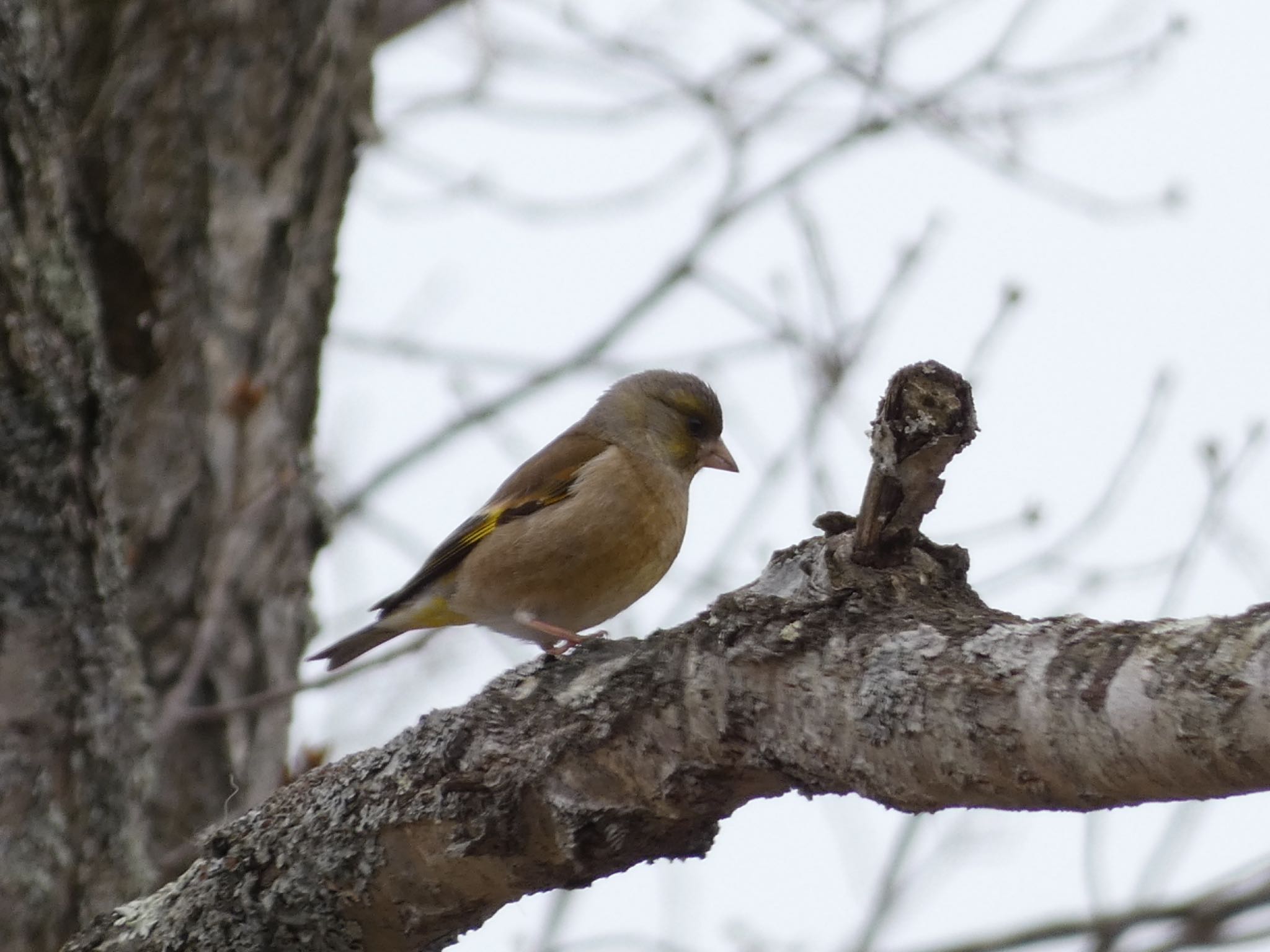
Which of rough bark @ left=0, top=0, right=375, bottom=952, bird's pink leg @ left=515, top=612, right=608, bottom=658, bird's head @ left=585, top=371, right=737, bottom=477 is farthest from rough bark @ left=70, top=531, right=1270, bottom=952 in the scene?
bird's head @ left=585, top=371, right=737, bottom=477

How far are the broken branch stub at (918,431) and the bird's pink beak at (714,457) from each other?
Result: 134 inches

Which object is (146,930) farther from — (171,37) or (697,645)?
(171,37)

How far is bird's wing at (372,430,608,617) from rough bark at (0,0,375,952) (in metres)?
0.46

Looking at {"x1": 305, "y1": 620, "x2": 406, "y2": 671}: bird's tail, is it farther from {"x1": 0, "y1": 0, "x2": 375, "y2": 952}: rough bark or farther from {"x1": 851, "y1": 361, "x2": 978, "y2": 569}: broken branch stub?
{"x1": 851, "y1": 361, "x2": 978, "y2": 569}: broken branch stub

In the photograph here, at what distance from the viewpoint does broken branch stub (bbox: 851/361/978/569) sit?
7.13ft

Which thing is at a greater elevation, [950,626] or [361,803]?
[361,803]

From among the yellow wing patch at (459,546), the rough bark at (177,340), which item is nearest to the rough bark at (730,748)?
the rough bark at (177,340)

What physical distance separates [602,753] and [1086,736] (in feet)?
2.86

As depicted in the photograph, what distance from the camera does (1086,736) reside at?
1812mm

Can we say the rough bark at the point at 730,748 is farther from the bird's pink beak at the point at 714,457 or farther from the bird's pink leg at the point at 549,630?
the bird's pink beak at the point at 714,457

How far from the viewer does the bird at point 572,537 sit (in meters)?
4.79

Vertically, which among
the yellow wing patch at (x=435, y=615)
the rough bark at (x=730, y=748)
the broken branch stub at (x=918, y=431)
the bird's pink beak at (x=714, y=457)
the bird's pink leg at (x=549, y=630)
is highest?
the bird's pink beak at (x=714, y=457)

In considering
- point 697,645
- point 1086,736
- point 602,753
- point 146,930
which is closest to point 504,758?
point 602,753

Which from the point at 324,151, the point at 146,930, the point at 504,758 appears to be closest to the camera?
the point at 504,758
